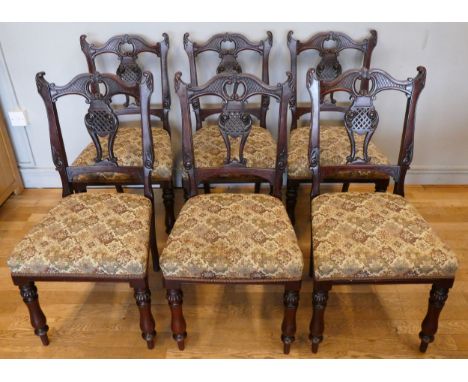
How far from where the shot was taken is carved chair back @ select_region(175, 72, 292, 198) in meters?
1.45

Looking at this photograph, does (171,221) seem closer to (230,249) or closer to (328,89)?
(230,249)

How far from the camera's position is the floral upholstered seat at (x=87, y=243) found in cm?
132

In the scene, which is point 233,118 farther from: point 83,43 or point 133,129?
point 83,43

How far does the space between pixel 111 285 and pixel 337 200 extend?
1.07 meters

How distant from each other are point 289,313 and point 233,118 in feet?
2.39

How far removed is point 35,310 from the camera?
145 centimetres

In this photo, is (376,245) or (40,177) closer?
(376,245)


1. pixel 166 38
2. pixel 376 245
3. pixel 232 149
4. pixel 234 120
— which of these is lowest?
pixel 376 245

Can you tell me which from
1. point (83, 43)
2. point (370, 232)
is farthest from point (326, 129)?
point (83, 43)

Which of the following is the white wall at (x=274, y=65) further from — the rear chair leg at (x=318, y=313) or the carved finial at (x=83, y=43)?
the rear chair leg at (x=318, y=313)

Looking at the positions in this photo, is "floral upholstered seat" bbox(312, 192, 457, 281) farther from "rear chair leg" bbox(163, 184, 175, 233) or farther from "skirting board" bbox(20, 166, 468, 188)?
"skirting board" bbox(20, 166, 468, 188)

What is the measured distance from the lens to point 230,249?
4.36ft

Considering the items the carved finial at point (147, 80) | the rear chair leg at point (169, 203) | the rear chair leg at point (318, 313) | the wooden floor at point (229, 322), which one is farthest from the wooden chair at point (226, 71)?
the rear chair leg at point (318, 313)
